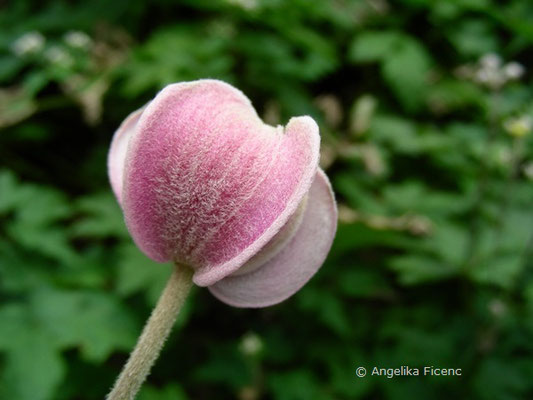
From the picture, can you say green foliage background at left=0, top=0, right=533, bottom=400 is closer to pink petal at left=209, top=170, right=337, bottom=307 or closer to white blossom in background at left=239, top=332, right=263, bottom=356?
white blossom in background at left=239, top=332, right=263, bottom=356

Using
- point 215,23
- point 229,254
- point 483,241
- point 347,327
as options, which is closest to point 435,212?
point 483,241

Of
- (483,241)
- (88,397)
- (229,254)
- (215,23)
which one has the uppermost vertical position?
(229,254)

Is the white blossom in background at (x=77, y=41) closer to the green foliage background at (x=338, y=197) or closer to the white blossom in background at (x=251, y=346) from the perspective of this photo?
the green foliage background at (x=338, y=197)

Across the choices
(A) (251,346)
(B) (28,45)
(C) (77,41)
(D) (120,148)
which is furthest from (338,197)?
(D) (120,148)

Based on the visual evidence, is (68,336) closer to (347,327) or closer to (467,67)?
(347,327)

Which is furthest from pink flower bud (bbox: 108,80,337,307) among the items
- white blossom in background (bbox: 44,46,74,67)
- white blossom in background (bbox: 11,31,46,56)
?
white blossom in background (bbox: 11,31,46,56)

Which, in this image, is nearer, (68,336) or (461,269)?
(68,336)

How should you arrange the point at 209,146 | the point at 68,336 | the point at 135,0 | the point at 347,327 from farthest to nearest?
the point at 135,0
the point at 347,327
the point at 68,336
the point at 209,146

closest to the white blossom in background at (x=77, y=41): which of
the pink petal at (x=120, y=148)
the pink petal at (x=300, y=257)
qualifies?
the pink petal at (x=120, y=148)
